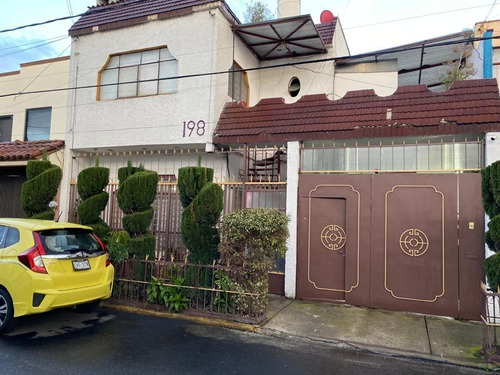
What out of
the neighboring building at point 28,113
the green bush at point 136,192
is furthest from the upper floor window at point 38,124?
the green bush at point 136,192

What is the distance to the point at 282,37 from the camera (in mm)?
10336

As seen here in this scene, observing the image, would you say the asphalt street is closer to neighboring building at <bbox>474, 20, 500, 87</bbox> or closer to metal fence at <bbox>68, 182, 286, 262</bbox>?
metal fence at <bbox>68, 182, 286, 262</bbox>

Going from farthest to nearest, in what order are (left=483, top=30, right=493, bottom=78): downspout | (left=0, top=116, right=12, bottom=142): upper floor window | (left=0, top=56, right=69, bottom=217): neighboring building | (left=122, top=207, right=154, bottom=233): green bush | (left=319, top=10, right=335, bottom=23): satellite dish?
1. (left=0, top=116, right=12, bottom=142): upper floor window
2. (left=319, top=10, right=335, bottom=23): satellite dish
3. (left=0, top=56, right=69, bottom=217): neighboring building
4. (left=483, top=30, right=493, bottom=78): downspout
5. (left=122, top=207, right=154, bottom=233): green bush

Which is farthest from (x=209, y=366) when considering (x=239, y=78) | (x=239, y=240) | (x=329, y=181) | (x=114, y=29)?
(x=114, y=29)

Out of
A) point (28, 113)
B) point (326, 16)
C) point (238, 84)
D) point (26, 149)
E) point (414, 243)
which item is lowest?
point (414, 243)

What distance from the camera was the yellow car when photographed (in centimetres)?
515

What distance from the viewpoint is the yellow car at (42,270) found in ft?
16.9

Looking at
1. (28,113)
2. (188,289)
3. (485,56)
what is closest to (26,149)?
(28,113)

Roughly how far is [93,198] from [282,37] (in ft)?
21.5

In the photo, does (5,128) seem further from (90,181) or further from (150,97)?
(90,181)

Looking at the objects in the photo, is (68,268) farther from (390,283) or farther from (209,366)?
(390,283)

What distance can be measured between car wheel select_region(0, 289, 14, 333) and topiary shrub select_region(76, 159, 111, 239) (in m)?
2.44

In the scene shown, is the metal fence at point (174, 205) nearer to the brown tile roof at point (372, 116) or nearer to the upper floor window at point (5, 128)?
the brown tile roof at point (372, 116)

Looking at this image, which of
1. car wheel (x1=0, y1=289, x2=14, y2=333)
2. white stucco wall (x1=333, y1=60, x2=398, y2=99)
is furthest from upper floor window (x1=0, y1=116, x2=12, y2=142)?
white stucco wall (x1=333, y1=60, x2=398, y2=99)
